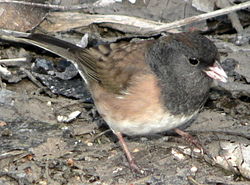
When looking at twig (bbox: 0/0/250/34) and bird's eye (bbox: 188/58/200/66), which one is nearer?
bird's eye (bbox: 188/58/200/66)

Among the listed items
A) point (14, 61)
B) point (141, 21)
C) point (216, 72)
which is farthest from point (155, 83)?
point (14, 61)

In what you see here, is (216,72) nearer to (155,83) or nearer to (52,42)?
(155,83)

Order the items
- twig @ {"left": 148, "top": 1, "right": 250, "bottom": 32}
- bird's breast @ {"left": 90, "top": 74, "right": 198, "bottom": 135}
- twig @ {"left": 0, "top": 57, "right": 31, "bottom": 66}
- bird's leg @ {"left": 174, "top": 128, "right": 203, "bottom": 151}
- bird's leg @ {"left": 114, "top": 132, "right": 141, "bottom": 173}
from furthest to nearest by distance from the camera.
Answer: twig @ {"left": 0, "top": 57, "right": 31, "bottom": 66}
twig @ {"left": 148, "top": 1, "right": 250, "bottom": 32}
bird's leg @ {"left": 174, "top": 128, "right": 203, "bottom": 151}
bird's leg @ {"left": 114, "top": 132, "right": 141, "bottom": 173}
bird's breast @ {"left": 90, "top": 74, "right": 198, "bottom": 135}

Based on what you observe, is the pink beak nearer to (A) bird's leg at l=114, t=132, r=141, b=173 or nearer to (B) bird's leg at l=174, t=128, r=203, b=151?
(B) bird's leg at l=174, t=128, r=203, b=151

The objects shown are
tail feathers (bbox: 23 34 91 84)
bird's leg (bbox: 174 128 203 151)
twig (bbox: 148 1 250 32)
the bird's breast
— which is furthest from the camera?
twig (bbox: 148 1 250 32)

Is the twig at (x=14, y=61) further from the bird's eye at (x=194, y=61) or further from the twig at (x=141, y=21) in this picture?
the bird's eye at (x=194, y=61)

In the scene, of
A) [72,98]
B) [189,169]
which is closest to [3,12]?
[72,98]

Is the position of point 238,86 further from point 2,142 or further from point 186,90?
point 2,142

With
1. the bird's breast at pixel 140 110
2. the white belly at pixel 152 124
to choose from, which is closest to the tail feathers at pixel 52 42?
the bird's breast at pixel 140 110

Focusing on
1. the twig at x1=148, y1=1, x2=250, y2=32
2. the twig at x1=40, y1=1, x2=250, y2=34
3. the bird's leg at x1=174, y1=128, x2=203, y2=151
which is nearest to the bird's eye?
the bird's leg at x1=174, y1=128, x2=203, y2=151
